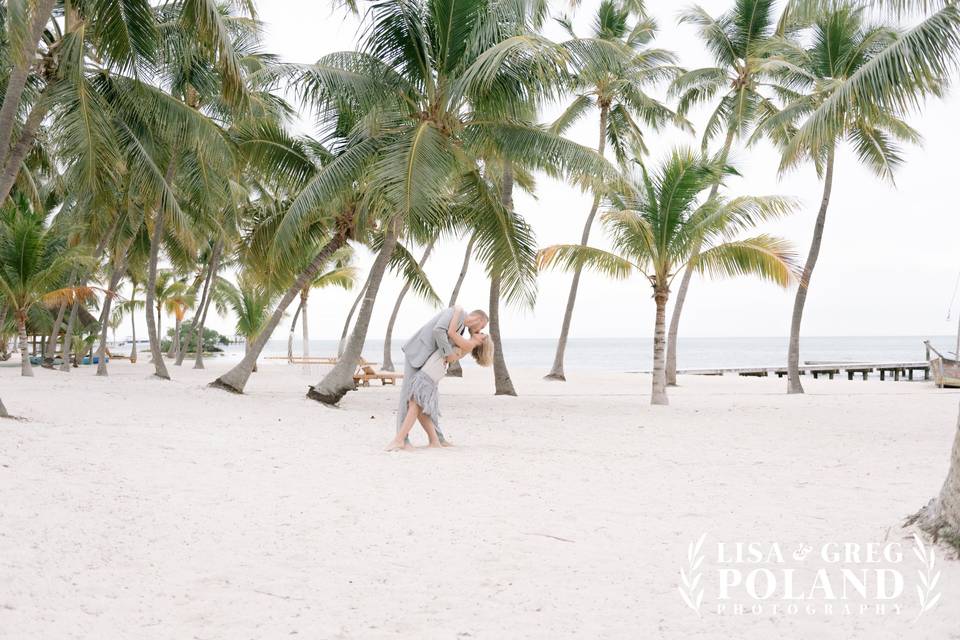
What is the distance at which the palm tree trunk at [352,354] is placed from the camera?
12.5 meters

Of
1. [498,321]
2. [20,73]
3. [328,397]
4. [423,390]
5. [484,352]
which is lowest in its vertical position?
[328,397]

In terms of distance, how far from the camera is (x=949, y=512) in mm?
3916

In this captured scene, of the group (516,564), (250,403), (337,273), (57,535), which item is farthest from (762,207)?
(337,273)

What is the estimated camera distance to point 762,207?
42.5 ft

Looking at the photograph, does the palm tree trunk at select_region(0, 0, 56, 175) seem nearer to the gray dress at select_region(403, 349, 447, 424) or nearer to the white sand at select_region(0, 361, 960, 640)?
the white sand at select_region(0, 361, 960, 640)

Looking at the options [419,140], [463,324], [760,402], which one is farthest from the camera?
[760,402]

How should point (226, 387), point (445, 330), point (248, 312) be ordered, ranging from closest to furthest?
point (445, 330) < point (226, 387) < point (248, 312)

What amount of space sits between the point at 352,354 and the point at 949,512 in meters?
9.97

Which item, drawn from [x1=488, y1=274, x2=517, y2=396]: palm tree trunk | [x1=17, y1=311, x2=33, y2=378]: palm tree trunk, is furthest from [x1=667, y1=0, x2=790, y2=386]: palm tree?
[x1=17, y1=311, x2=33, y2=378]: palm tree trunk

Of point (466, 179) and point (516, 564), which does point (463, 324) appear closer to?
point (516, 564)

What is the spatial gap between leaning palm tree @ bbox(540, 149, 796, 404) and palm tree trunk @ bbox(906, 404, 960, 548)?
8.96 meters

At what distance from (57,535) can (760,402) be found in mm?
13179

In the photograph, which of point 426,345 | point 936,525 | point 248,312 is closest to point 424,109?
point 426,345

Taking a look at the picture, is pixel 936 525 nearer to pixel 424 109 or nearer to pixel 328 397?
pixel 328 397
